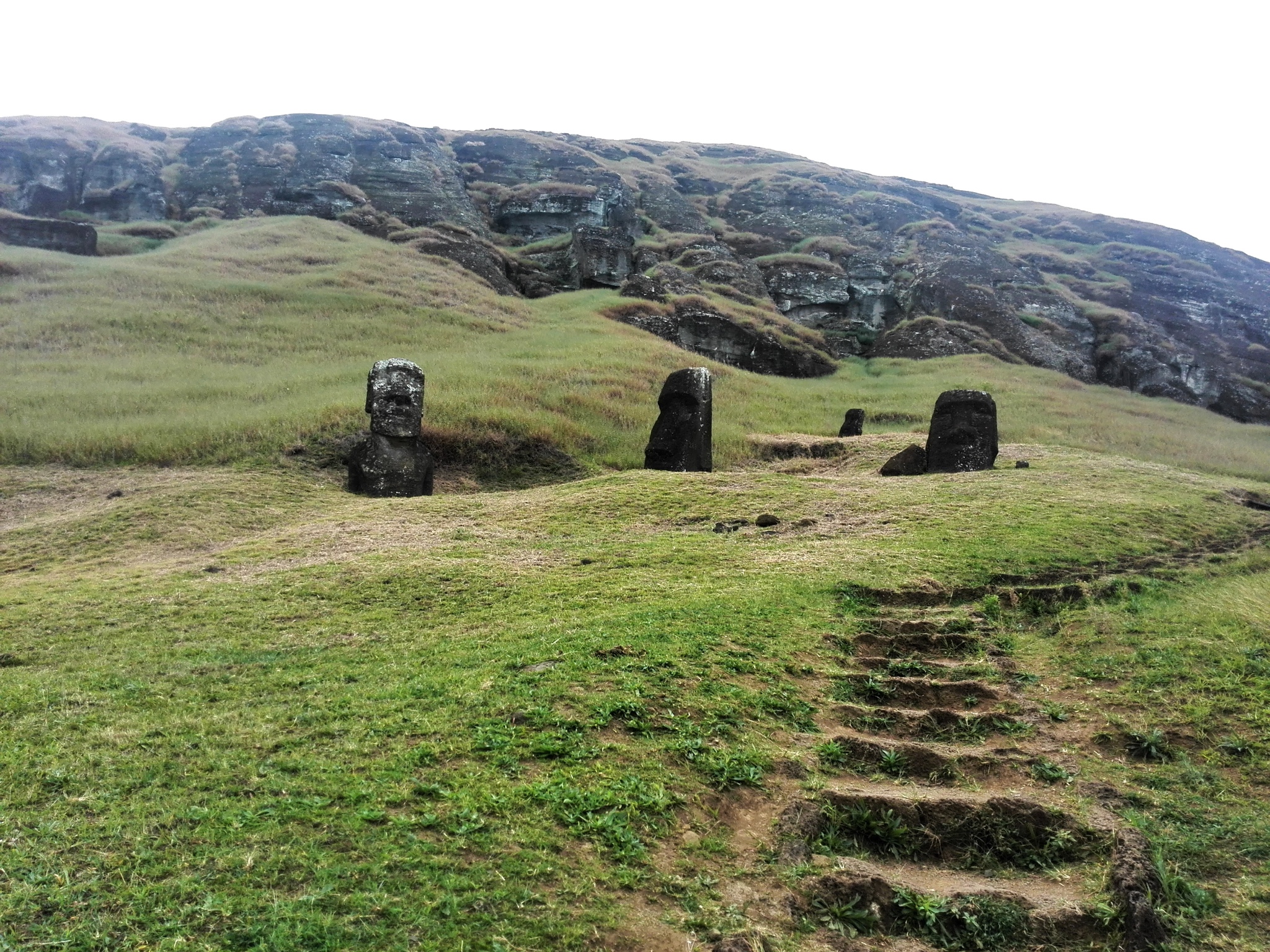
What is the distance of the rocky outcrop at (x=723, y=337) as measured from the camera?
182 ft

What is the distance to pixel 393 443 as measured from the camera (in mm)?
21531

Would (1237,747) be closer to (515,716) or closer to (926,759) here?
(926,759)

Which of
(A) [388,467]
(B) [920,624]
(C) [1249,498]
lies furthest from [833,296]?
(B) [920,624]

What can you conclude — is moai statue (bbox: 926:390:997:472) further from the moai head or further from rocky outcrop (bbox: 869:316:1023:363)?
rocky outcrop (bbox: 869:316:1023:363)

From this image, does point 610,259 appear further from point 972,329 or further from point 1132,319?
point 1132,319

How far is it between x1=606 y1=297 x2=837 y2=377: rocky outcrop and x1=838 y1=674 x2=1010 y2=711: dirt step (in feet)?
155

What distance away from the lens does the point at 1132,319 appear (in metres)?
73.6

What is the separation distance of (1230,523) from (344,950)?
58.1 feet

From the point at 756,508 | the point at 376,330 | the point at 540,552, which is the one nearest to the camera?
the point at 540,552

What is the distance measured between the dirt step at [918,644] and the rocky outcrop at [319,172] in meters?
75.1

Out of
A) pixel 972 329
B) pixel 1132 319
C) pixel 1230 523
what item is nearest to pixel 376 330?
pixel 1230 523

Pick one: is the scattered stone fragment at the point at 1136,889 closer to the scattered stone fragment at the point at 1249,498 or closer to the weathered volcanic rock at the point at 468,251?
the scattered stone fragment at the point at 1249,498

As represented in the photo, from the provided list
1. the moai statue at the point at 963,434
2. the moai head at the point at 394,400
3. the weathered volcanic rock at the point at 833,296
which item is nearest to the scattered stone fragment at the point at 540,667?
the moai head at the point at 394,400

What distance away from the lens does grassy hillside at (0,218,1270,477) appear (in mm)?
25000
